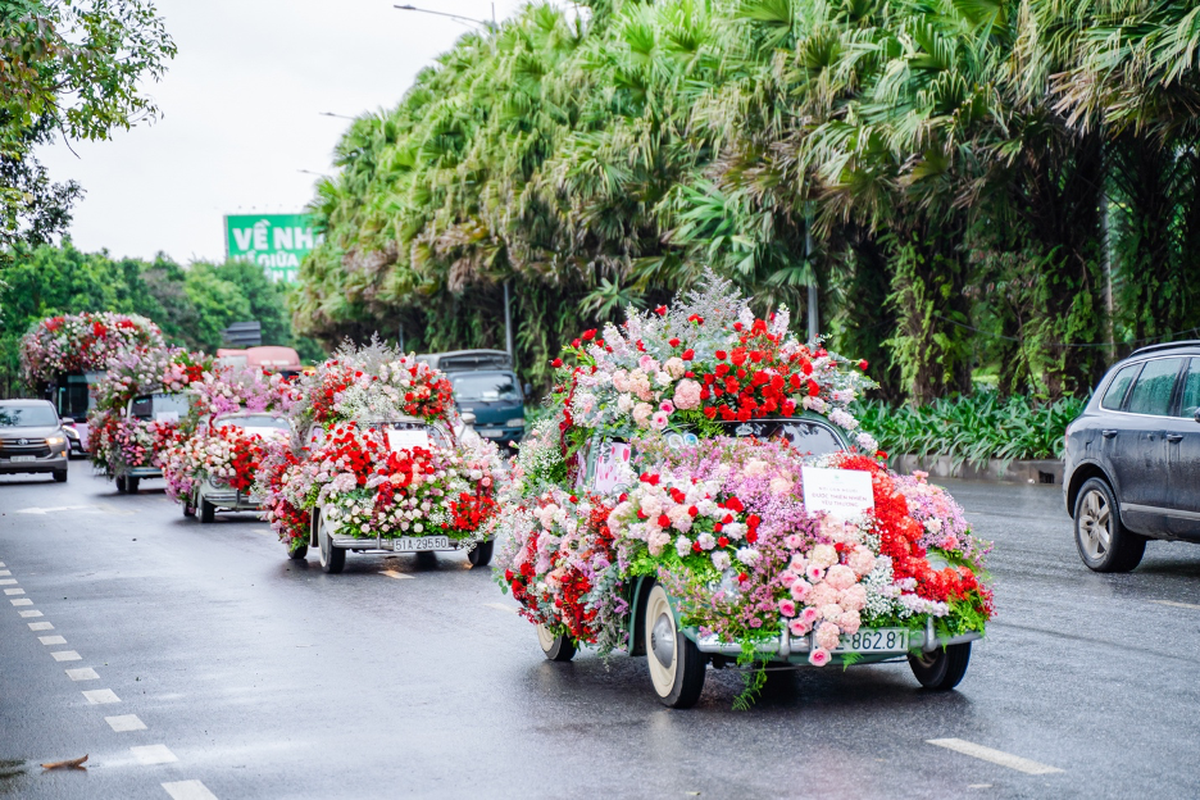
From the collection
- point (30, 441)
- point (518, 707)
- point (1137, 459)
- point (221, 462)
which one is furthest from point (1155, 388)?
point (30, 441)

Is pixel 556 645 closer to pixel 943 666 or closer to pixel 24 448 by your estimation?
pixel 943 666

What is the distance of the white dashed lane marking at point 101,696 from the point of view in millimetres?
8461

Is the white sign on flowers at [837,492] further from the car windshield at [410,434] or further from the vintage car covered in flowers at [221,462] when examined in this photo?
the vintage car covered in flowers at [221,462]

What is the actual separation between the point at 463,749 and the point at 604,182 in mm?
28508

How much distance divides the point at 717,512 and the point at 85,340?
4528 cm

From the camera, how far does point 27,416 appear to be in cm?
3544

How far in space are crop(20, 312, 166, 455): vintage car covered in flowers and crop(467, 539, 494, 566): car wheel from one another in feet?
115

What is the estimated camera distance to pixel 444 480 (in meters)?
14.7

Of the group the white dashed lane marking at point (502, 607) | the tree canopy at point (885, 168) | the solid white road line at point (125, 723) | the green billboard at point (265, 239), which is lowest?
the white dashed lane marking at point (502, 607)

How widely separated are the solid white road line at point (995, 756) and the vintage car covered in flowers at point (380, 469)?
822 cm

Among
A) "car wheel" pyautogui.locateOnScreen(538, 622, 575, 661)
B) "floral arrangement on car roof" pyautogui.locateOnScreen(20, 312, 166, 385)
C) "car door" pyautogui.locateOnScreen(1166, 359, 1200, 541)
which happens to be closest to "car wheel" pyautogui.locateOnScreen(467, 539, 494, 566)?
"car wheel" pyautogui.locateOnScreen(538, 622, 575, 661)

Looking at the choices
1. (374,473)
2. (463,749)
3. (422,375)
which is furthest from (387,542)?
(463,749)

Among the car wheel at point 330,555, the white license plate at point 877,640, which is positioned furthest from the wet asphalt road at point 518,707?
the car wheel at point 330,555

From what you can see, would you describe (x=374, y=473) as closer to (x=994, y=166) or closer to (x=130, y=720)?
(x=130, y=720)
